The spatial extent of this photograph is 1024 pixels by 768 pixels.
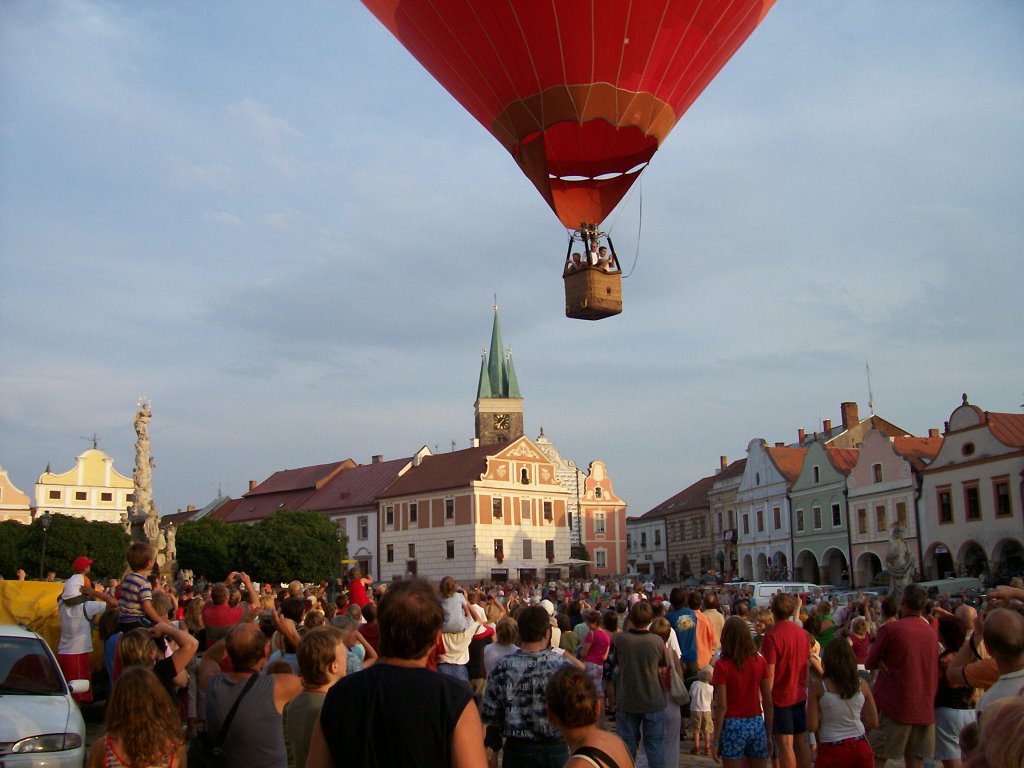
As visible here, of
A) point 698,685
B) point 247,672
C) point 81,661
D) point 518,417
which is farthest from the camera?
point 518,417

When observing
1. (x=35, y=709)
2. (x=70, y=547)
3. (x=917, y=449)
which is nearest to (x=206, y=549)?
(x=70, y=547)

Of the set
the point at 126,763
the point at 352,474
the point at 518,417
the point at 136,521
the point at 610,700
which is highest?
the point at 518,417

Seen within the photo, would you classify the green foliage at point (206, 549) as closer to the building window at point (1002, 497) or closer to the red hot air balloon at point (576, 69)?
the building window at point (1002, 497)

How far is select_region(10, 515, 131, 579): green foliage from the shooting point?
2025 inches

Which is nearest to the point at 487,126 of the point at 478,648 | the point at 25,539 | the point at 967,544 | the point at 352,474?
the point at 478,648

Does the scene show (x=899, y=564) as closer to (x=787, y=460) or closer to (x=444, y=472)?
(x=787, y=460)

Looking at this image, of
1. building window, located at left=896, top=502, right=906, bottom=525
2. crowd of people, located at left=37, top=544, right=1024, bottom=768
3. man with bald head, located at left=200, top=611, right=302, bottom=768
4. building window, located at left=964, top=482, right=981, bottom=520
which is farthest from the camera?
building window, located at left=896, top=502, right=906, bottom=525

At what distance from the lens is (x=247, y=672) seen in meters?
4.88

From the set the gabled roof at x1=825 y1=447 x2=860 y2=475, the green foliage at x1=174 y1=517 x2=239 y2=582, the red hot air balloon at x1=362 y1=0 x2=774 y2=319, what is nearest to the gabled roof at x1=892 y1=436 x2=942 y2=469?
the gabled roof at x1=825 y1=447 x2=860 y2=475

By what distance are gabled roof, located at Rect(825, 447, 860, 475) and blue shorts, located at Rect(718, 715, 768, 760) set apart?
4249cm

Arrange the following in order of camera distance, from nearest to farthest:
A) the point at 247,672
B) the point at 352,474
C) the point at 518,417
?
the point at 247,672
the point at 352,474
the point at 518,417

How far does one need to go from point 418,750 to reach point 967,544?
39091 millimetres

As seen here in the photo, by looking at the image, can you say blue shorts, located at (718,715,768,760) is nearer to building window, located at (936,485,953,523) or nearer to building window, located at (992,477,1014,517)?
building window, located at (992,477,1014,517)

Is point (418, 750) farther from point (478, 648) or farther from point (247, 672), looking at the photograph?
point (478, 648)
